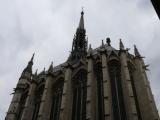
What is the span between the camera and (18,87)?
94.1 ft

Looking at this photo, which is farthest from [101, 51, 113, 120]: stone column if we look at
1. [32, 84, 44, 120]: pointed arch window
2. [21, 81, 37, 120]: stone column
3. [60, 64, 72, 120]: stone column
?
[21, 81, 37, 120]: stone column

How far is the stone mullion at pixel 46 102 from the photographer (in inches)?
859

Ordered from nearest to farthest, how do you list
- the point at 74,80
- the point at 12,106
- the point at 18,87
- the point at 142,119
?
the point at 142,119, the point at 74,80, the point at 12,106, the point at 18,87

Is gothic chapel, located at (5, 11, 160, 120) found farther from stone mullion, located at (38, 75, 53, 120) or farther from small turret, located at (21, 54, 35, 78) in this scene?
small turret, located at (21, 54, 35, 78)

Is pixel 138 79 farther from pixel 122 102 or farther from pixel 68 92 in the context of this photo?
pixel 68 92

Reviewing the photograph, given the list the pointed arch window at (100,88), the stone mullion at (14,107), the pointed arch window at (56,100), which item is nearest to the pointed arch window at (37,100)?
the pointed arch window at (56,100)

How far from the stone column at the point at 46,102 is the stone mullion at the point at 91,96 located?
5.08 meters

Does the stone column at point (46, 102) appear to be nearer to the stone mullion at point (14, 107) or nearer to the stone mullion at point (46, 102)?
the stone mullion at point (46, 102)

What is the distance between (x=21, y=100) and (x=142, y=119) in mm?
15196

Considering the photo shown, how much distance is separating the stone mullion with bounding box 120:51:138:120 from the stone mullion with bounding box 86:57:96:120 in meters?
2.65

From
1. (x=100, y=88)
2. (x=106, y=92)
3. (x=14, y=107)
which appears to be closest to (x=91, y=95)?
(x=106, y=92)

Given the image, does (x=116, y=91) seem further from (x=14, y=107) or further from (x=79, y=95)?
(x=14, y=107)

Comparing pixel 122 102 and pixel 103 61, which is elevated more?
pixel 103 61

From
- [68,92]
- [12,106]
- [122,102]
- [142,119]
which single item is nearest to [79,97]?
[68,92]
